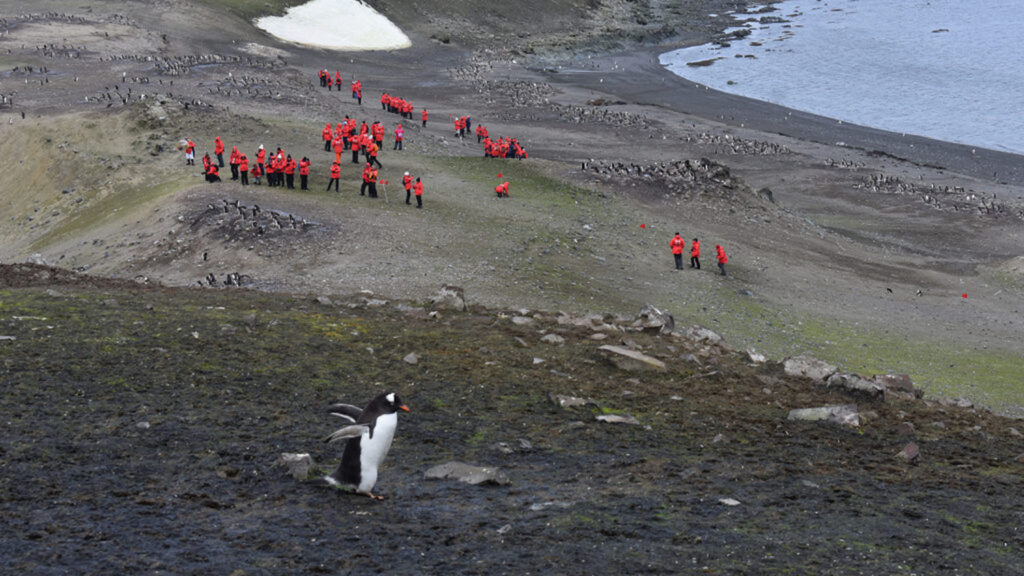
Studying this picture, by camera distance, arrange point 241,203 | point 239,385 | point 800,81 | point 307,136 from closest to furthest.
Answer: point 239,385 → point 241,203 → point 307,136 → point 800,81

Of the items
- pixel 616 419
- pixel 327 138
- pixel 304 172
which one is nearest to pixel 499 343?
pixel 616 419

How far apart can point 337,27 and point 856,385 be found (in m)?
78.3

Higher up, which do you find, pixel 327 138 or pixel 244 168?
pixel 327 138

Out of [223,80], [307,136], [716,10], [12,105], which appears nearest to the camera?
[307,136]

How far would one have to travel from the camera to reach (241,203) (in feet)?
103

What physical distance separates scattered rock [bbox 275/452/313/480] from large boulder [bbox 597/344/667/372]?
723 cm

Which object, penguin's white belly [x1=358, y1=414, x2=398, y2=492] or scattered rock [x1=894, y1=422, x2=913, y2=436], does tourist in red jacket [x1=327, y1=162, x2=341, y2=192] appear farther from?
penguin's white belly [x1=358, y1=414, x2=398, y2=492]

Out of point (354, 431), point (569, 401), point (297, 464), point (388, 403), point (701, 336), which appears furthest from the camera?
point (701, 336)

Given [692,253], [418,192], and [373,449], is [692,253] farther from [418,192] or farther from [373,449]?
[373,449]

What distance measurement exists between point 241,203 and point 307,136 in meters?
12.5

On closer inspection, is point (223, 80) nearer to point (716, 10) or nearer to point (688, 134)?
point (688, 134)

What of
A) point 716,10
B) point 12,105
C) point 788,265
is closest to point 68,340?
point 788,265

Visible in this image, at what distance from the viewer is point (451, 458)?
12320 mm

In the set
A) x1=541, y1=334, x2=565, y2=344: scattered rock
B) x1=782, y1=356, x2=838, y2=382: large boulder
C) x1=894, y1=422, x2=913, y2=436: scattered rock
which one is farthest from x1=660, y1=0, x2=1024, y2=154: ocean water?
x1=894, y1=422, x2=913, y2=436: scattered rock
